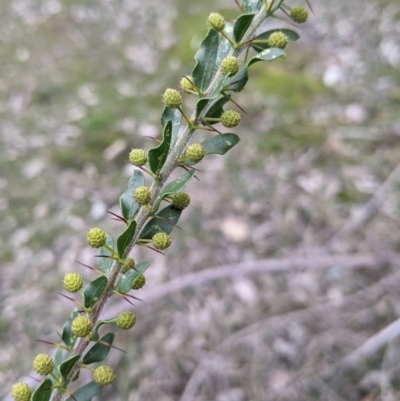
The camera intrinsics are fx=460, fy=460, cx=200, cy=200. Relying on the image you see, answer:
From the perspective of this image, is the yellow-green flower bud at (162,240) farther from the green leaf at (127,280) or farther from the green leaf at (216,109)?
the green leaf at (216,109)

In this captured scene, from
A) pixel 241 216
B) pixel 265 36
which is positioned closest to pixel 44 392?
pixel 265 36

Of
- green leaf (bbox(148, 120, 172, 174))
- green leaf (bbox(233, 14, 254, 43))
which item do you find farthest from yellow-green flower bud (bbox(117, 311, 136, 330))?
green leaf (bbox(233, 14, 254, 43))

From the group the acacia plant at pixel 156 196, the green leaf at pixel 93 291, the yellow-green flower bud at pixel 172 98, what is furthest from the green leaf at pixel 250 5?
the green leaf at pixel 93 291

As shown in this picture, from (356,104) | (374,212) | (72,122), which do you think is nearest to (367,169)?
(374,212)

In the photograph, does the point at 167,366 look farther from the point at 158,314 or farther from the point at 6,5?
the point at 6,5

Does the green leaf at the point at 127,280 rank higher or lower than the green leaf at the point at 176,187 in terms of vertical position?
lower
